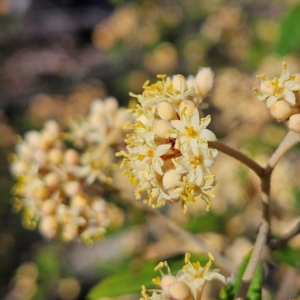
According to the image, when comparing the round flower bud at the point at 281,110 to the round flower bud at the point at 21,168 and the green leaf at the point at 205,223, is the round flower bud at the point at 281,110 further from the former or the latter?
the green leaf at the point at 205,223

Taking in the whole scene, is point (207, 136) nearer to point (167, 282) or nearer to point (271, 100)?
point (271, 100)

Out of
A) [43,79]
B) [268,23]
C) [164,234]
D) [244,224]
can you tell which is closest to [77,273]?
[164,234]

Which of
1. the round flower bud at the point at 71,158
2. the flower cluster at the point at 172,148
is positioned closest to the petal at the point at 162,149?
the flower cluster at the point at 172,148

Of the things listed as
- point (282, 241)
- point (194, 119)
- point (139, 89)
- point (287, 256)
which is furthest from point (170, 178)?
point (139, 89)

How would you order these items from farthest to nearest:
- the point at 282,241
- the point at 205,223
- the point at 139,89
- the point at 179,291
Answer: the point at 139,89 → the point at 205,223 → the point at 282,241 → the point at 179,291

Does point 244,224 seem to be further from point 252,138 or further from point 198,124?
point 198,124
